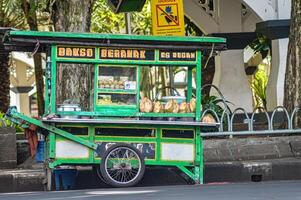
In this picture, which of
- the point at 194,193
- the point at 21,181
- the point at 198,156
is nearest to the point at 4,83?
the point at 21,181

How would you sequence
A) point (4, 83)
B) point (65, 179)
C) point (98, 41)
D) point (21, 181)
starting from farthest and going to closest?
point (4, 83) → point (21, 181) → point (65, 179) → point (98, 41)

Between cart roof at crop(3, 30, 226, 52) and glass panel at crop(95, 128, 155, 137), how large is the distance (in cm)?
119

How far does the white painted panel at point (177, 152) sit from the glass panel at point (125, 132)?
0.28 m

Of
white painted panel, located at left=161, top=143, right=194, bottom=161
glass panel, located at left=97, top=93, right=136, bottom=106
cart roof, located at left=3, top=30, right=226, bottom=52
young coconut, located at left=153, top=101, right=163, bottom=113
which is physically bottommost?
white painted panel, located at left=161, top=143, right=194, bottom=161

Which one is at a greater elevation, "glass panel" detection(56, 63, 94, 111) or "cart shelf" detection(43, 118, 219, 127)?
"glass panel" detection(56, 63, 94, 111)

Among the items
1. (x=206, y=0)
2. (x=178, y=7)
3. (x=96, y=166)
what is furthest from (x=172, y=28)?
(x=206, y=0)

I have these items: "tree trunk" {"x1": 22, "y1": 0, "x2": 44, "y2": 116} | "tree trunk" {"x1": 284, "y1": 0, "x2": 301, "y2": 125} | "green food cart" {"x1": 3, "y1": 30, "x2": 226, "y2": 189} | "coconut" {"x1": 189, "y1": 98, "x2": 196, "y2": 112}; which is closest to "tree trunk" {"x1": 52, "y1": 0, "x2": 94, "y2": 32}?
"green food cart" {"x1": 3, "y1": 30, "x2": 226, "y2": 189}

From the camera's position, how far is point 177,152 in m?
10.1

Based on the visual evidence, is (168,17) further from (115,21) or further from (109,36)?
(115,21)

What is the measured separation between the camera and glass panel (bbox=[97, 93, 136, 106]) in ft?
32.2

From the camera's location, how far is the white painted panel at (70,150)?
9766 millimetres

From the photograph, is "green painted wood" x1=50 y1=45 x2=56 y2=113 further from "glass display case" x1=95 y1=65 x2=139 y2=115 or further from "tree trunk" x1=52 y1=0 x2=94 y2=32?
"tree trunk" x1=52 y1=0 x2=94 y2=32

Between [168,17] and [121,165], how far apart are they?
10.7 ft

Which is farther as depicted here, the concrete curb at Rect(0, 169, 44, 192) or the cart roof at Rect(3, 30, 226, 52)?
the concrete curb at Rect(0, 169, 44, 192)
